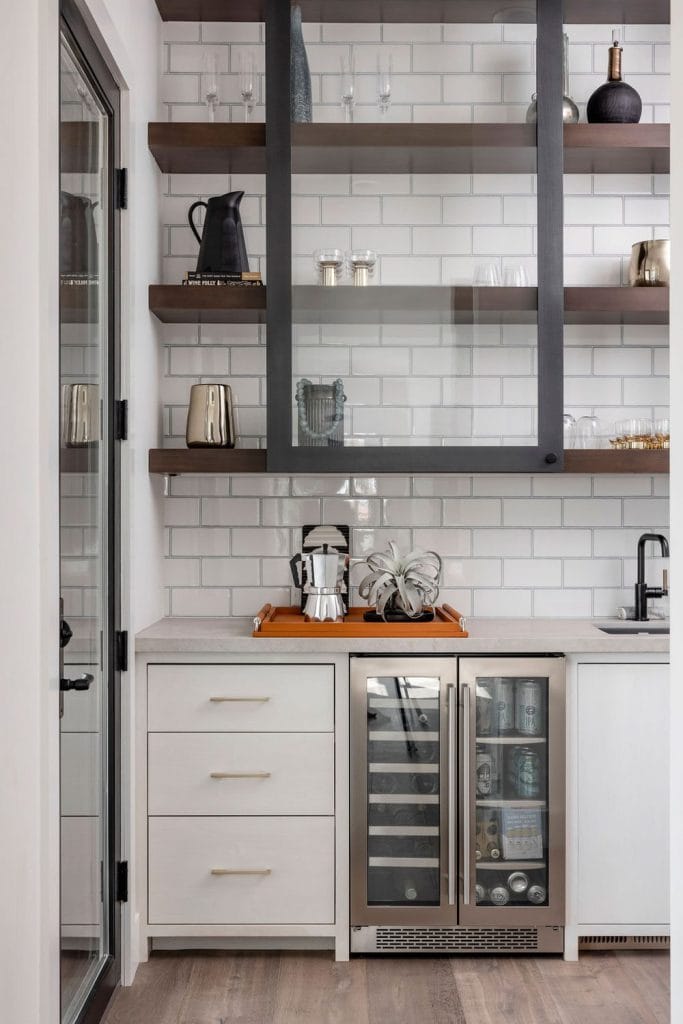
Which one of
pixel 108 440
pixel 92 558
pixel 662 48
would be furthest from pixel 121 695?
pixel 662 48

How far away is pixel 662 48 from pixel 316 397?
175 centimetres

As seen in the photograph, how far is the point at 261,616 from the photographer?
271 cm

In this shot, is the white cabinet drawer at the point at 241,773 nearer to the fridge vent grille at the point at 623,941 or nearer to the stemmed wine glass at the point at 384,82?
the fridge vent grille at the point at 623,941

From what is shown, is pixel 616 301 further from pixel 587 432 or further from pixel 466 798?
→ pixel 466 798

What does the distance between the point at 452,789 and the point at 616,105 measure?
7.27 ft

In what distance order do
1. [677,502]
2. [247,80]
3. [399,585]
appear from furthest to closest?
[247,80] < [399,585] < [677,502]

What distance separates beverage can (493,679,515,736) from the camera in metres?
2.58

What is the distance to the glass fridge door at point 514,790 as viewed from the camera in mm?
2559

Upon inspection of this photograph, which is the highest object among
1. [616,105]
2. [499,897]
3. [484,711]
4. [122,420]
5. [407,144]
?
[616,105]

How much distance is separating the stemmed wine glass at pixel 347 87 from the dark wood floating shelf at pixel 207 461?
1.10 meters

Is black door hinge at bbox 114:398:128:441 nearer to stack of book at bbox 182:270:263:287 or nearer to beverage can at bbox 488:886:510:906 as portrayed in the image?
stack of book at bbox 182:270:263:287

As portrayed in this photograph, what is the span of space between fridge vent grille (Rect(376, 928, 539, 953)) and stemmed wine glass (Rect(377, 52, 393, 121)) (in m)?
2.49
